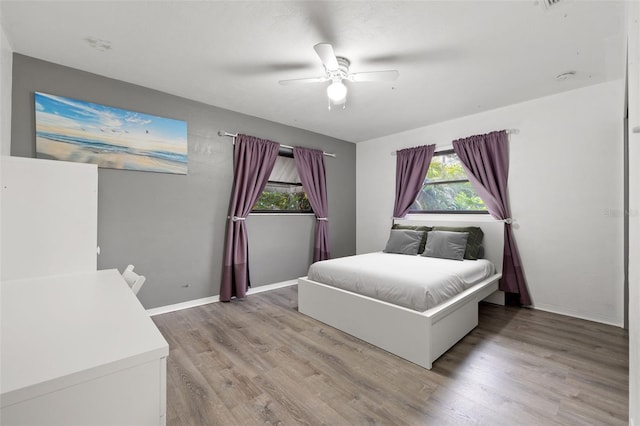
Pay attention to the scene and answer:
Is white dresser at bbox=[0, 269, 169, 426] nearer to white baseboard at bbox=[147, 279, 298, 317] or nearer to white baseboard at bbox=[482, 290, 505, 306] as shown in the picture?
white baseboard at bbox=[147, 279, 298, 317]

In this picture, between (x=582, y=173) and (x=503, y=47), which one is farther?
(x=582, y=173)

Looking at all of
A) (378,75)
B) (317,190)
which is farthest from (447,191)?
(378,75)

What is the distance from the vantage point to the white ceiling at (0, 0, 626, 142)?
1786 mm

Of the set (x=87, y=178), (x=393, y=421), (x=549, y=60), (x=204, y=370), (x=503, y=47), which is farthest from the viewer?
(x=549, y=60)

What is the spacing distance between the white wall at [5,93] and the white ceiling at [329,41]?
0.09 m

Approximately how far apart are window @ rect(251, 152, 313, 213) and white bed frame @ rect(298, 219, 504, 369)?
1.48 meters

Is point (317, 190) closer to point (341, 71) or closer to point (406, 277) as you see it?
point (341, 71)

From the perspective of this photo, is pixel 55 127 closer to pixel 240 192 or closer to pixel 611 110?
pixel 240 192

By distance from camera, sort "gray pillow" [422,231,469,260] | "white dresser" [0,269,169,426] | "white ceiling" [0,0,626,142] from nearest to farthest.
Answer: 1. "white dresser" [0,269,169,426]
2. "white ceiling" [0,0,626,142]
3. "gray pillow" [422,231,469,260]

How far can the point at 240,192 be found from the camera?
3557 millimetres

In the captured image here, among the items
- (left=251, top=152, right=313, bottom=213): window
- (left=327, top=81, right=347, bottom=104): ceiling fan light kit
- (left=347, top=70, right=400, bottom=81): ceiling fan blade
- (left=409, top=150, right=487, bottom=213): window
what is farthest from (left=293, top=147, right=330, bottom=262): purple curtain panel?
(left=347, top=70, right=400, bottom=81): ceiling fan blade

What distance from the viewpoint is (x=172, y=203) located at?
3.10 metres

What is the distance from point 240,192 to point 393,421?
114 inches

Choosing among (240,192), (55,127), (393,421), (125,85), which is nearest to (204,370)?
(393,421)
